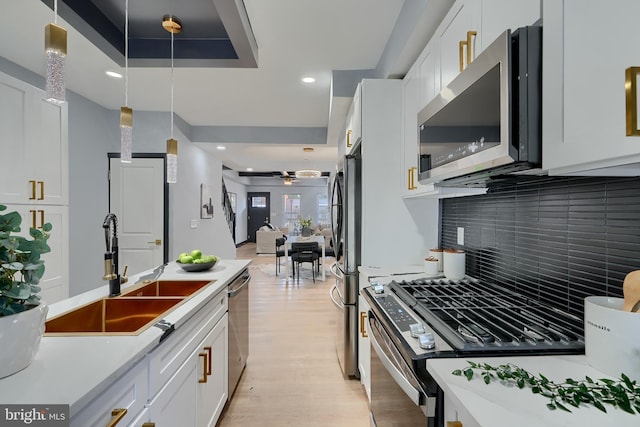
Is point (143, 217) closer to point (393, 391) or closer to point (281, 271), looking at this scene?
point (281, 271)

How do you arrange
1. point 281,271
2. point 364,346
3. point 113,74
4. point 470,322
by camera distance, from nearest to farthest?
point 470,322 → point 364,346 → point 113,74 → point 281,271

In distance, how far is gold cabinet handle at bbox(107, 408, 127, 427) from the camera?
84cm

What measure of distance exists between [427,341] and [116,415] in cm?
92

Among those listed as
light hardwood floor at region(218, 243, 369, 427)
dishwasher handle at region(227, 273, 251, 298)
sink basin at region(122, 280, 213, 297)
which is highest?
sink basin at region(122, 280, 213, 297)

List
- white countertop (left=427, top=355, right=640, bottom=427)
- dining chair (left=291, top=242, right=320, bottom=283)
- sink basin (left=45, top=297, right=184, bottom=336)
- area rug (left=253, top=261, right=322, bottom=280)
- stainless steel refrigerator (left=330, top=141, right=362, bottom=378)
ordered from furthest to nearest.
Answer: area rug (left=253, top=261, right=322, bottom=280) → dining chair (left=291, top=242, right=320, bottom=283) → stainless steel refrigerator (left=330, top=141, right=362, bottom=378) → sink basin (left=45, top=297, right=184, bottom=336) → white countertop (left=427, top=355, right=640, bottom=427)

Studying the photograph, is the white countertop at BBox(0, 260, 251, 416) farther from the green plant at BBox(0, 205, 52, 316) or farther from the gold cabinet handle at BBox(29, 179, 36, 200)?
the gold cabinet handle at BBox(29, 179, 36, 200)

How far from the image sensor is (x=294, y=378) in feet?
8.04

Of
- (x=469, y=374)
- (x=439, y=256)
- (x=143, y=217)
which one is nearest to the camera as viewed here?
(x=469, y=374)

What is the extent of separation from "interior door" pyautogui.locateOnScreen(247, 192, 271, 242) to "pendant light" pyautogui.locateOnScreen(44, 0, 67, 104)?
1158 cm

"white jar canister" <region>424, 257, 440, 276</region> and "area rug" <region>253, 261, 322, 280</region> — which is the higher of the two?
"white jar canister" <region>424, 257, 440, 276</region>

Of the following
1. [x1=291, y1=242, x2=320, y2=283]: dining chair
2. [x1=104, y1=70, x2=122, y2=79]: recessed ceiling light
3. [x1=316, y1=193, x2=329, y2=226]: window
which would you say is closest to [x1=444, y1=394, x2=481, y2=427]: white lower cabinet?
[x1=104, y1=70, x2=122, y2=79]: recessed ceiling light

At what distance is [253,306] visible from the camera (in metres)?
4.28

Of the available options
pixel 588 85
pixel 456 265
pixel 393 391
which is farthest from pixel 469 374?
pixel 456 265

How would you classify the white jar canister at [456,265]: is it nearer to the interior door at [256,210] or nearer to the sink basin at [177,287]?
the sink basin at [177,287]
